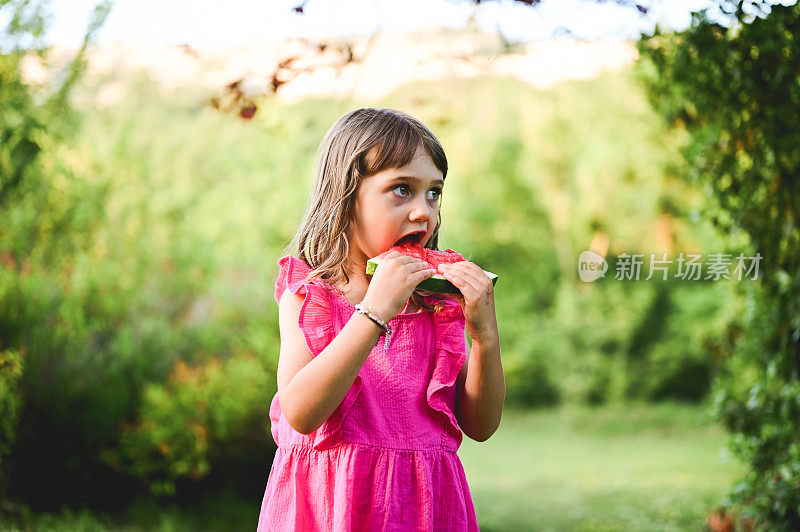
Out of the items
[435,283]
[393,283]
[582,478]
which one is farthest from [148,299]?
[582,478]

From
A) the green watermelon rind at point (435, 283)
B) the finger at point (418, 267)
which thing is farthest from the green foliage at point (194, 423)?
the finger at point (418, 267)

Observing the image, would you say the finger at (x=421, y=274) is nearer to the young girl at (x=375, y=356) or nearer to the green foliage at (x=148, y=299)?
the young girl at (x=375, y=356)

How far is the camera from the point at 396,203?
2.07 meters

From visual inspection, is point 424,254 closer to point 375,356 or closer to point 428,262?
point 428,262

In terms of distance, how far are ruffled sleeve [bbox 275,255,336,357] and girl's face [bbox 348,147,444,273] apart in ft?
0.60

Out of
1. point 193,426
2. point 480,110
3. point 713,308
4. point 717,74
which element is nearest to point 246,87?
A: point 717,74

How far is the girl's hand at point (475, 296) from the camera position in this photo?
1.98 m

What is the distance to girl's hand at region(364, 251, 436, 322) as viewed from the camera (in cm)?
186

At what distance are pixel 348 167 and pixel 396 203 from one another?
172 millimetres

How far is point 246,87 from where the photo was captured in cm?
339

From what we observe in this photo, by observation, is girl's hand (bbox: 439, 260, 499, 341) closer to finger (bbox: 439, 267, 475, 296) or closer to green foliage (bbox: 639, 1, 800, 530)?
finger (bbox: 439, 267, 475, 296)

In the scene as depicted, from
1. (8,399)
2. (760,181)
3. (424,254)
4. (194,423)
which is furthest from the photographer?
(194,423)

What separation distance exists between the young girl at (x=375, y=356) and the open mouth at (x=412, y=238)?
0.01 meters

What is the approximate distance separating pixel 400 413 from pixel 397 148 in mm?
703
